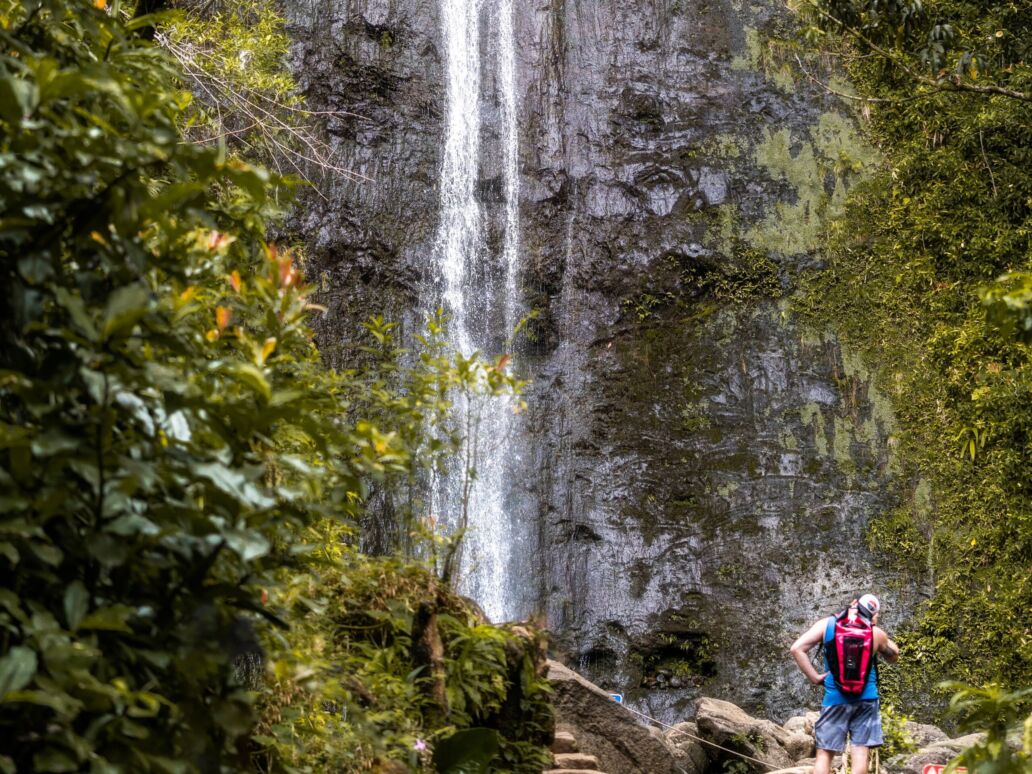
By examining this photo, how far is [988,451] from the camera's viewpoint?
1134cm

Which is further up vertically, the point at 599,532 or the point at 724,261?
the point at 724,261

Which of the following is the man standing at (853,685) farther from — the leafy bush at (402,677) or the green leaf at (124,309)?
the green leaf at (124,309)

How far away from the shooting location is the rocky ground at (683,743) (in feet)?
21.6

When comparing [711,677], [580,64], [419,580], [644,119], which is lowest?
[711,677]

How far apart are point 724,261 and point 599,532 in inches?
152

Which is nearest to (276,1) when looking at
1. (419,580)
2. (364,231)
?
(364,231)

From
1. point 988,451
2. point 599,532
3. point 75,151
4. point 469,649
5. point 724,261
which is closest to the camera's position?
point 75,151

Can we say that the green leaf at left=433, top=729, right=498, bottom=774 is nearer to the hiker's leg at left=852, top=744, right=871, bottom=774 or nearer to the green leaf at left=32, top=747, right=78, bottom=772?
the green leaf at left=32, top=747, right=78, bottom=772

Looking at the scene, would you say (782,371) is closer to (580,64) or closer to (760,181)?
(760,181)

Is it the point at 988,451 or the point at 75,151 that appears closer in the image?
the point at 75,151

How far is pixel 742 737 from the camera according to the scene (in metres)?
8.24

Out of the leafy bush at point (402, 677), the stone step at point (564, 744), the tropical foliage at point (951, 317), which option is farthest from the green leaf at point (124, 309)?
the tropical foliage at point (951, 317)

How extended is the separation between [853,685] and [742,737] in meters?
2.44

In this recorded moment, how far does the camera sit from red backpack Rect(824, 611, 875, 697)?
6.03 m
